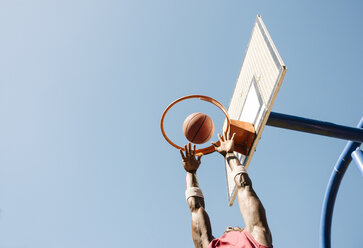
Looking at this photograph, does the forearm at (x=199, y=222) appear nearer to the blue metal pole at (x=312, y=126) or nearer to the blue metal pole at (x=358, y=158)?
the blue metal pole at (x=312, y=126)

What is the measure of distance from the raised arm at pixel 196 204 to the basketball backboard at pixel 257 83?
2.94 ft

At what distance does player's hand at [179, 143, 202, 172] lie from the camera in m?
4.54

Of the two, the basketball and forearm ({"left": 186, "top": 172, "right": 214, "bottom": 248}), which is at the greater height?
the basketball

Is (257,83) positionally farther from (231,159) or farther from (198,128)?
(231,159)

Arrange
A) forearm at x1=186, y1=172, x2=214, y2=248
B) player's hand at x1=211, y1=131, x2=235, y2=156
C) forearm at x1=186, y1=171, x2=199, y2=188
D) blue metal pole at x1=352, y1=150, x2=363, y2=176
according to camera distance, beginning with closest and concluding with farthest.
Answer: forearm at x1=186, y1=172, x2=214, y2=248, forearm at x1=186, y1=171, x2=199, y2=188, player's hand at x1=211, y1=131, x2=235, y2=156, blue metal pole at x1=352, y1=150, x2=363, y2=176

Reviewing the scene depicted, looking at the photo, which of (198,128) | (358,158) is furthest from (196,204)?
(358,158)

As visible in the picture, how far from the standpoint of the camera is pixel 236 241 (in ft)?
9.57

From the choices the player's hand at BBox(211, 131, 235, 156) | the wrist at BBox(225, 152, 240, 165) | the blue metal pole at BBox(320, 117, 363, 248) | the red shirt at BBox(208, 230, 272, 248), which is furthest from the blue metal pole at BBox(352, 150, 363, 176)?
the red shirt at BBox(208, 230, 272, 248)

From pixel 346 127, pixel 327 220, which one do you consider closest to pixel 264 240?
pixel 346 127

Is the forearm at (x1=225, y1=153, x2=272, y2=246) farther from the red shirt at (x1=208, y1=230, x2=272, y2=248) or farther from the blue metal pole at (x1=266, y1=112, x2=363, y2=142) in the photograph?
the blue metal pole at (x1=266, y1=112, x2=363, y2=142)

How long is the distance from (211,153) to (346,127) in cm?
245

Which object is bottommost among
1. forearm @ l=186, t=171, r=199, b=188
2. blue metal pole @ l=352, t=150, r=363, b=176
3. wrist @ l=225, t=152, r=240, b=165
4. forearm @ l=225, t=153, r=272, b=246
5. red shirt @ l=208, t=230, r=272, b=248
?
red shirt @ l=208, t=230, r=272, b=248

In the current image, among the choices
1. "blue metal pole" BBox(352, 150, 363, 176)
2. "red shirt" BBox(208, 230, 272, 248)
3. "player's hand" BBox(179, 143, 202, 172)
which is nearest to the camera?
"red shirt" BBox(208, 230, 272, 248)

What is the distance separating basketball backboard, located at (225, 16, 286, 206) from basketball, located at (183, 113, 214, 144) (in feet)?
2.18
